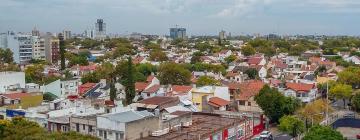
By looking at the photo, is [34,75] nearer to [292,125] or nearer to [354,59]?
[292,125]

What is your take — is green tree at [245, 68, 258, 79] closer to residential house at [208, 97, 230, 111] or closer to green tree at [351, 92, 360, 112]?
green tree at [351, 92, 360, 112]

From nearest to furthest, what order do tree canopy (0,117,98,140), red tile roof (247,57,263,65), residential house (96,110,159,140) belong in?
tree canopy (0,117,98,140) < residential house (96,110,159,140) < red tile roof (247,57,263,65)

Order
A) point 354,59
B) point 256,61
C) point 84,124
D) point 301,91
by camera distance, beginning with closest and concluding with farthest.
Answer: point 84,124 < point 301,91 < point 256,61 < point 354,59

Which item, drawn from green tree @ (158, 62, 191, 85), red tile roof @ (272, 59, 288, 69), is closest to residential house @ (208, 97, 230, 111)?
green tree @ (158, 62, 191, 85)

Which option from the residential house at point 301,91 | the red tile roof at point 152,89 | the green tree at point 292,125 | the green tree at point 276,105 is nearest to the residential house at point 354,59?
the residential house at point 301,91

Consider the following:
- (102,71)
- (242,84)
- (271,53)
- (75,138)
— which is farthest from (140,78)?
(271,53)

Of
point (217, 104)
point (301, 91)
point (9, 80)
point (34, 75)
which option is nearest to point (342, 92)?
point (301, 91)
